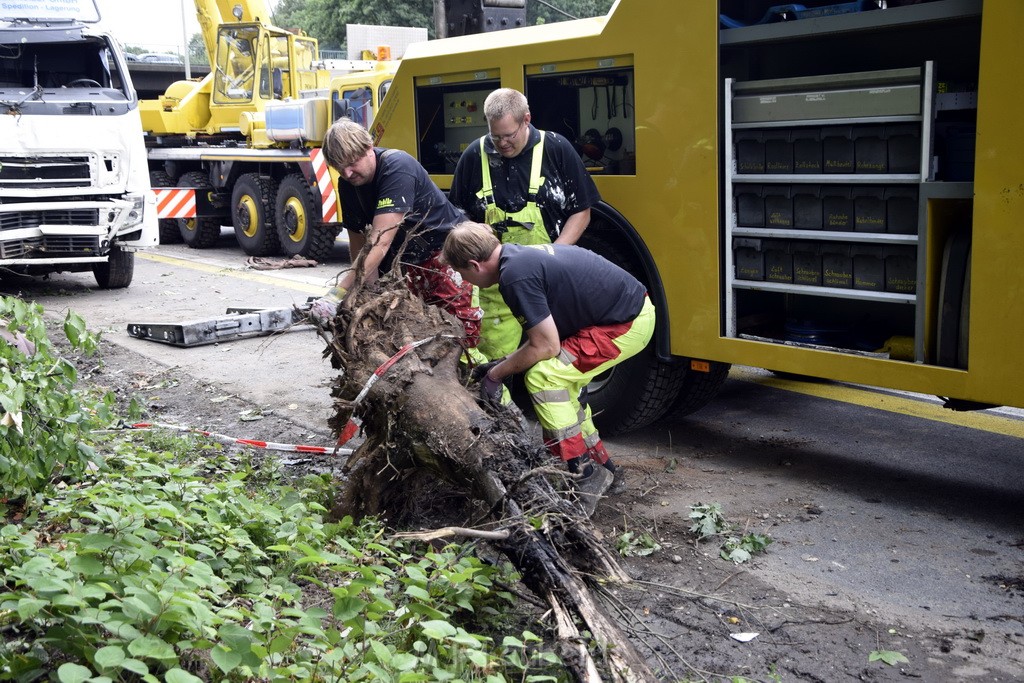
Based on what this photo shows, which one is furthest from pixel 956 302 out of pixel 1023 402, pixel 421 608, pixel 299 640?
pixel 299 640

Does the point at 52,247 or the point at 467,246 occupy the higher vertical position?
the point at 467,246

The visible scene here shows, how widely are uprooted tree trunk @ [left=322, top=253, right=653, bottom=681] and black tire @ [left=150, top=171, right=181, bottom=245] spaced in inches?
533

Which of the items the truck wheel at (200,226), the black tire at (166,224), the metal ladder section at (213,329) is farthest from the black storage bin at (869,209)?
the black tire at (166,224)

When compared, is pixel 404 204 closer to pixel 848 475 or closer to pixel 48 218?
pixel 848 475

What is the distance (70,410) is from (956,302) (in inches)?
145

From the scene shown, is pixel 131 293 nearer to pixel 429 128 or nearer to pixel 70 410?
pixel 429 128

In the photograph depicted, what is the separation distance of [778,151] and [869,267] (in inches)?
27.6

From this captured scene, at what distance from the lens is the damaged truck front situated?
1028 centimetres

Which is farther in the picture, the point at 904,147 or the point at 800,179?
the point at 800,179

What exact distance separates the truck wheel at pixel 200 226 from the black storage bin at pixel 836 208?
13204mm

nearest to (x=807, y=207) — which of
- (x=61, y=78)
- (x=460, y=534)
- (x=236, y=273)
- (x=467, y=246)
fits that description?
(x=467, y=246)

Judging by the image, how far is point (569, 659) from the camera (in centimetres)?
290

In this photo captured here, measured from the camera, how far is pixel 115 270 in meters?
11.5

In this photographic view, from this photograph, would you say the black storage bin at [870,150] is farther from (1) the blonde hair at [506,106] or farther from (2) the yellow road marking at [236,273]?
(2) the yellow road marking at [236,273]
